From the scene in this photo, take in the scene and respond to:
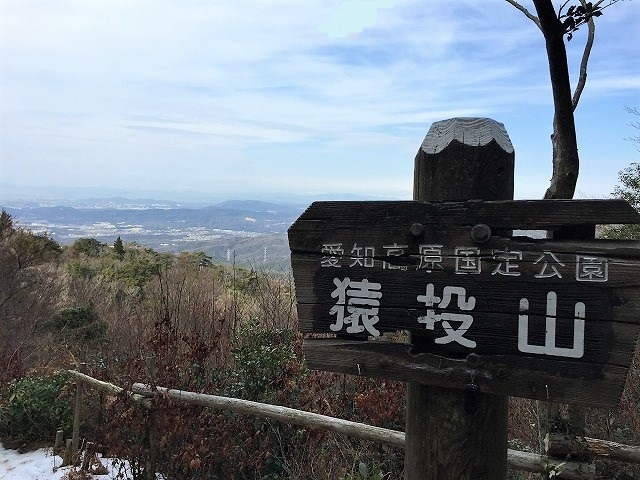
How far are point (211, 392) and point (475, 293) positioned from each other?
117 inches

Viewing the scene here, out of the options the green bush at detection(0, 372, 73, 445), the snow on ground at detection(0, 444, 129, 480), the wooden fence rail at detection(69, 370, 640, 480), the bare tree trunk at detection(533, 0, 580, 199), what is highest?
the bare tree trunk at detection(533, 0, 580, 199)

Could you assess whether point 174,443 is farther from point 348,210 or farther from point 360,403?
point 348,210

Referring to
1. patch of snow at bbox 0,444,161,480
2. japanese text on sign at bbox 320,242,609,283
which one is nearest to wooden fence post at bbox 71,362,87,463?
patch of snow at bbox 0,444,161,480

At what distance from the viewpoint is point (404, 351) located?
1.41 m

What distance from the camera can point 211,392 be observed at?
12.6 ft

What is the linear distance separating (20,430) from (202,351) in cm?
255

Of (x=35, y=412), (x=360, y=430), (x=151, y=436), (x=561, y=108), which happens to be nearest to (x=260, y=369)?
(x=151, y=436)

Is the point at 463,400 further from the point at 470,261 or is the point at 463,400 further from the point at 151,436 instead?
the point at 151,436

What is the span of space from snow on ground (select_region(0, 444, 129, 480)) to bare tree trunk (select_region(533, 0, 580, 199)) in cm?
382

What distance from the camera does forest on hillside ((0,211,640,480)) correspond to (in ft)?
11.2

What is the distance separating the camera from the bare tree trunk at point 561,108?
2674 mm

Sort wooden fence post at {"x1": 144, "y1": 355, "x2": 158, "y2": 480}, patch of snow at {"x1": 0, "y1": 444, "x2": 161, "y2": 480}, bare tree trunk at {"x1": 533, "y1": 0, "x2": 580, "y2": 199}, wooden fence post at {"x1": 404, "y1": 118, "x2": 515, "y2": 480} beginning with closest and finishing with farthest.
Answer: wooden fence post at {"x1": 404, "y1": 118, "x2": 515, "y2": 480}, bare tree trunk at {"x1": 533, "y1": 0, "x2": 580, "y2": 199}, wooden fence post at {"x1": 144, "y1": 355, "x2": 158, "y2": 480}, patch of snow at {"x1": 0, "y1": 444, "x2": 161, "y2": 480}

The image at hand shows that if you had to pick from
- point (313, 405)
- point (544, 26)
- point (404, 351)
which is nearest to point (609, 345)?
point (404, 351)

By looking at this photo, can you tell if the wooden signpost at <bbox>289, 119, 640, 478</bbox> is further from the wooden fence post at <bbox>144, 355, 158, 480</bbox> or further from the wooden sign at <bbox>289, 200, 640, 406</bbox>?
the wooden fence post at <bbox>144, 355, 158, 480</bbox>
